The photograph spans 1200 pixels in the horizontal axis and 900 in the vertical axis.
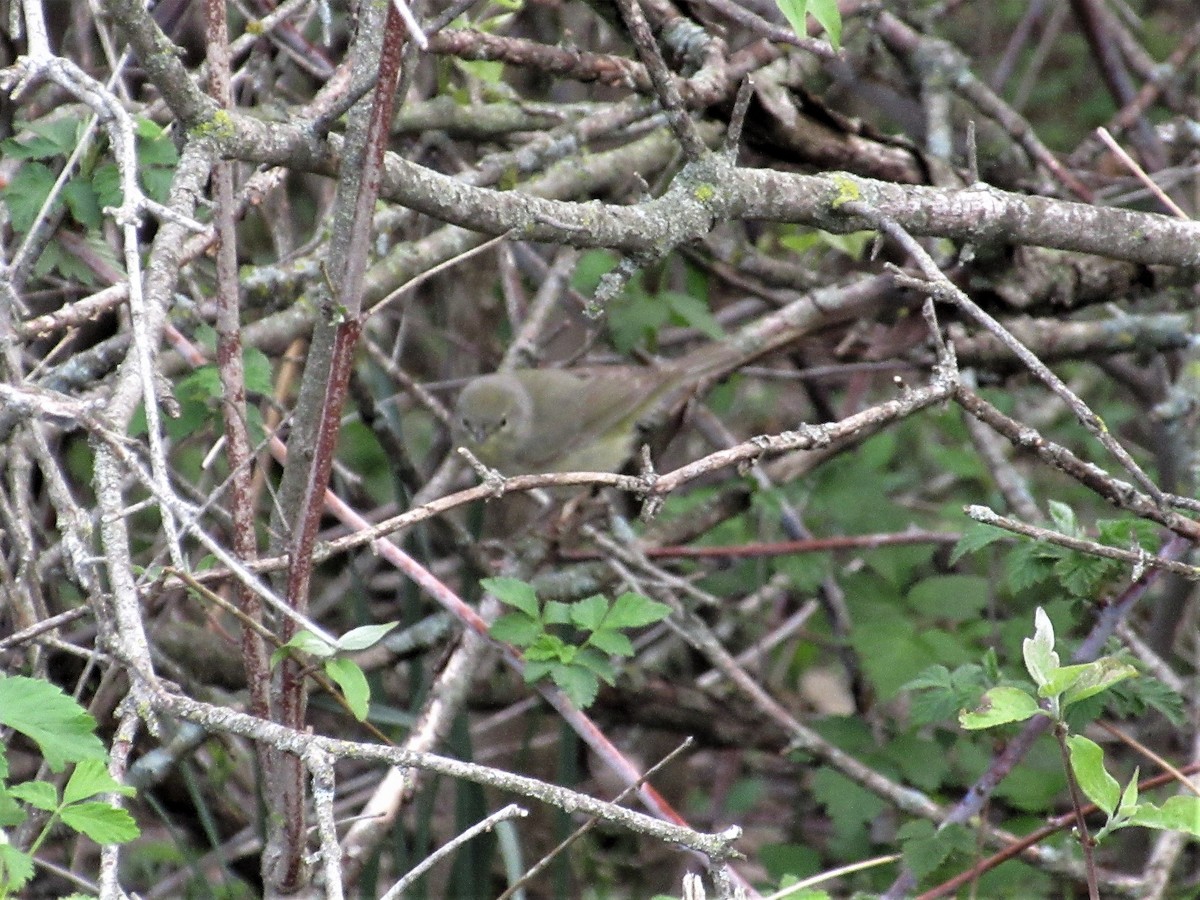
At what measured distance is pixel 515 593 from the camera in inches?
89.9

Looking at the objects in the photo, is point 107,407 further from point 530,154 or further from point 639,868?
point 639,868

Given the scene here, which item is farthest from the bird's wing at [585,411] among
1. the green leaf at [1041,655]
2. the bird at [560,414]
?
the green leaf at [1041,655]

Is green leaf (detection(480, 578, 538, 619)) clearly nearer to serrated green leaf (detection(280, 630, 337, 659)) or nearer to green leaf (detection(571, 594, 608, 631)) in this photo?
green leaf (detection(571, 594, 608, 631))

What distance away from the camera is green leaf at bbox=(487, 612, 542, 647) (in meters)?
2.28

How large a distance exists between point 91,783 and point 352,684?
30 centimetres

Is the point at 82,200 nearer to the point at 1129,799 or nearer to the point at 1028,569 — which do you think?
the point at 1028,569

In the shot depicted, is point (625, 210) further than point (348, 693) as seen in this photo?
Yes

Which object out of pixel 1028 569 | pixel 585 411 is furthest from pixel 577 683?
pixel 585 411

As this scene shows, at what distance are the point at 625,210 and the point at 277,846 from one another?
1030 millimetres

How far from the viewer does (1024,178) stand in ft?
10.9

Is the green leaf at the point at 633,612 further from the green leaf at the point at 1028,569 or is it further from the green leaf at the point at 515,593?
the green leaf at the point at 1028,569

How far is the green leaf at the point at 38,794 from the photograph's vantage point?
1.40 m

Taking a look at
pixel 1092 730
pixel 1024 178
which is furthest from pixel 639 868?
pixel 1024 178

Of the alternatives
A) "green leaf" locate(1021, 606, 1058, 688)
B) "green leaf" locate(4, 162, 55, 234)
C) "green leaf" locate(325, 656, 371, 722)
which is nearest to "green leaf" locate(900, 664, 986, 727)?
"green leaf" locate(1021, 606, 1058, 688)
